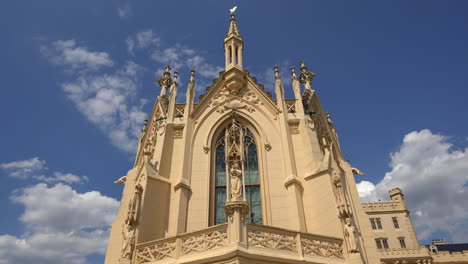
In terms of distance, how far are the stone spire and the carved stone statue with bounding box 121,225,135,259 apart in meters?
11.8

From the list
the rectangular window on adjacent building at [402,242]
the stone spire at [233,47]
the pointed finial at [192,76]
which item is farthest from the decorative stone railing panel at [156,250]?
the rectangular window on adjacent building at [402,242]

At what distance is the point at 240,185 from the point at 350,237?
→ 15.3ft

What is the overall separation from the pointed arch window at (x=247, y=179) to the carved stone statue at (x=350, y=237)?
4008 millimetres

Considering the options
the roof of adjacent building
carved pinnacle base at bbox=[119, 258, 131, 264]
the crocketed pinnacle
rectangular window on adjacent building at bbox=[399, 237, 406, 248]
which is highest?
the crocketed pinnacle

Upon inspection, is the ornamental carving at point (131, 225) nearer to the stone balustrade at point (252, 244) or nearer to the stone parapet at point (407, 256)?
the stone balustrade at point (252, 244)

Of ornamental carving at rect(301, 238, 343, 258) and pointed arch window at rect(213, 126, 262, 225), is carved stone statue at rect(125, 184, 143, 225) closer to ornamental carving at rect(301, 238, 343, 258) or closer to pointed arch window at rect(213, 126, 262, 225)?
pointed arch window at rect(213, 126, 262, 225)

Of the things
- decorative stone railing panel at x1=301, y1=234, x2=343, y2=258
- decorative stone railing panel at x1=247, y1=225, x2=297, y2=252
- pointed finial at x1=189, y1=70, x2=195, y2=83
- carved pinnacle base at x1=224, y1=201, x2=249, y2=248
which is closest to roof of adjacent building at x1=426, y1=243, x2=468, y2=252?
decorative stone railing panel at x1=301, y1=234, x2=343, y2=258

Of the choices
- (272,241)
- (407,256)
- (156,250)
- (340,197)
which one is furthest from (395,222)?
(156,250)

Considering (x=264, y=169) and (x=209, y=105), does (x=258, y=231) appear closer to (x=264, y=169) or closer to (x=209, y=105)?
(x=264, y=169)

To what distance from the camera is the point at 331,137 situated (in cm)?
1925

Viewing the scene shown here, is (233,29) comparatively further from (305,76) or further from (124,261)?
(124,261)

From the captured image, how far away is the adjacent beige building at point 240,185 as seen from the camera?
10031mm

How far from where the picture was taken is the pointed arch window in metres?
14.0

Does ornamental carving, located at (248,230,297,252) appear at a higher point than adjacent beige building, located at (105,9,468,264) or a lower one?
lower
